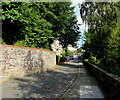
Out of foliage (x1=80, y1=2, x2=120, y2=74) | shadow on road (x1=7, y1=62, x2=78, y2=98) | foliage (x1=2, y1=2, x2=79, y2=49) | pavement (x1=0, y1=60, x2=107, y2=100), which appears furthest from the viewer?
foliage (x1=80, y1=2, x2=120, y2=74)

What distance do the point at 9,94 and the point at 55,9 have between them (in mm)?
16209

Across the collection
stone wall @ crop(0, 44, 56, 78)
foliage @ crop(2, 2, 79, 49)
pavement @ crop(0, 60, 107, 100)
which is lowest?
pavement @ crop(0, 60, 107, 100)

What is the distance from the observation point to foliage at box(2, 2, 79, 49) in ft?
36.4

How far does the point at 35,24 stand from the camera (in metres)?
13.7

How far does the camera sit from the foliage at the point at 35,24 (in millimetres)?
11109

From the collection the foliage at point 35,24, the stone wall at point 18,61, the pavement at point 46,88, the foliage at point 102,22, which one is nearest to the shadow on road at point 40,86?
the pavement at point 46,88

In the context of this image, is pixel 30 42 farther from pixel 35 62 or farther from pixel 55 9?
pixel 55 9

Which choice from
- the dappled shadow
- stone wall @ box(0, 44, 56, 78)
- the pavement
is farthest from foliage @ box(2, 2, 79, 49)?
the pavement

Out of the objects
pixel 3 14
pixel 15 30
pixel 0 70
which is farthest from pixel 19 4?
pixel 0 70

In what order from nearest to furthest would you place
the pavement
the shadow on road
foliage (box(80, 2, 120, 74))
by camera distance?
the pavement, the shadow on road, foliage (box(80, 2, 120, 74))

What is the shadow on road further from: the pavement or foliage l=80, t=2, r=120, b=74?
foliage l=80, t=2, r=120, b=74

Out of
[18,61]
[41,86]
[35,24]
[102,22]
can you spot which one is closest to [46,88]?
[41,86]

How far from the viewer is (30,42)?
13.8 metres

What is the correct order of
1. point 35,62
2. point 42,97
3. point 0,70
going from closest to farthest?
point 42,97, point 0,70, point 35,62
